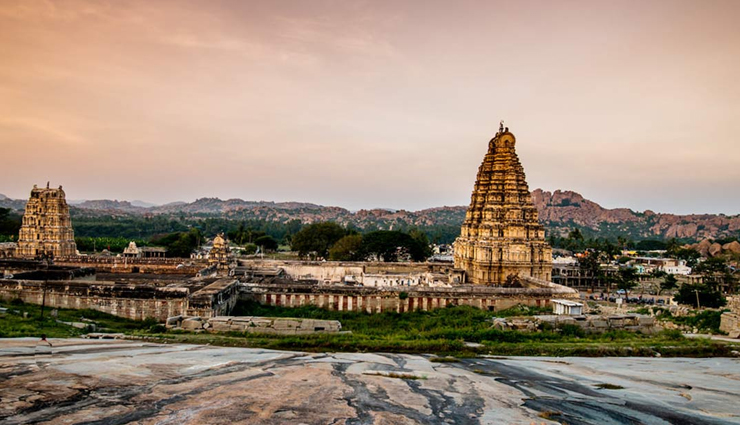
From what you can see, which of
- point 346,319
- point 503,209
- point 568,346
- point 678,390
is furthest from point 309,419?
point 503,209

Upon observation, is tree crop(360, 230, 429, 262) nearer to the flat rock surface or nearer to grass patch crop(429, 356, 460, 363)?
grass patch crop(429, 356, 460, 363)

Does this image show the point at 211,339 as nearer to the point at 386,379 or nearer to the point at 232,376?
the point at 232,376

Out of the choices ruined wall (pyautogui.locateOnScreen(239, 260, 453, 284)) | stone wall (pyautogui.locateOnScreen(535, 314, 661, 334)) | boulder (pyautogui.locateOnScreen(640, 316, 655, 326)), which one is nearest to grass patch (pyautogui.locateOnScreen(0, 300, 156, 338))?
stone wall (pyautogui.locateOnScreen(535, 314, 661, 334))

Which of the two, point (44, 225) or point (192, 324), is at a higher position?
point (44, 225)

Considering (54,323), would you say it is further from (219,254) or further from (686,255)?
(686,255)

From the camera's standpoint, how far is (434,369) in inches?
461

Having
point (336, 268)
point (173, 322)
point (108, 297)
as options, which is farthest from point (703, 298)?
point (108, 297)

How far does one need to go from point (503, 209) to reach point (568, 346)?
24.1 meters

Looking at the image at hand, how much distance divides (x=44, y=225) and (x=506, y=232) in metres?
52.0

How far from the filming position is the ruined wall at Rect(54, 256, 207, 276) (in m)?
44.9

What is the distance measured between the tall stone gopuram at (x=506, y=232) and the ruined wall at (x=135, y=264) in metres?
25.9

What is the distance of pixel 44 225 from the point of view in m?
55.2

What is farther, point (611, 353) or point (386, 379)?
point (611, 353)

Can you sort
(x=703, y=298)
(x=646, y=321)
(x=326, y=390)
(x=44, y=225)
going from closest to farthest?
(x=326, y=390), (x=646, y=321), (x=703, y=298), (x=44, y=225)
